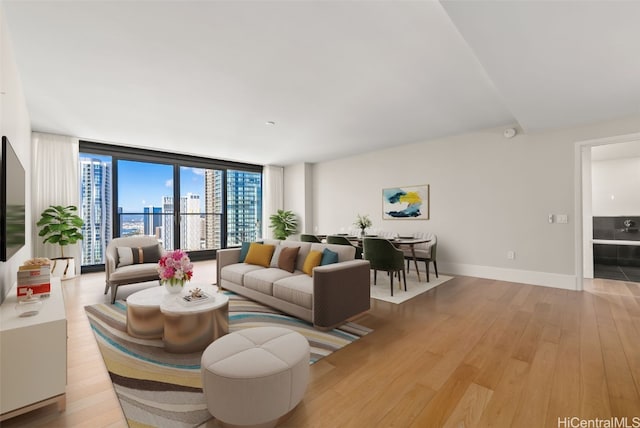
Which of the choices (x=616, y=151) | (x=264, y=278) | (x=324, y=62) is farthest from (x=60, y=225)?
(x=616, y=151)

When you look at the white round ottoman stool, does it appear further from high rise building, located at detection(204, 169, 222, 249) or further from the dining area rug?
high rise building, located at detection(204, 169, 222, 249)

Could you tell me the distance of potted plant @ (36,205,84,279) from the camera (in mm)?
4793

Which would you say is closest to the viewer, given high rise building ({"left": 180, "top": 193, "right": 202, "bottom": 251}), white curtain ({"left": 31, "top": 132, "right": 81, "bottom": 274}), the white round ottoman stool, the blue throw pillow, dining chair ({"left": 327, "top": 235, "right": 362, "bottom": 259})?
the white round ottoman stool

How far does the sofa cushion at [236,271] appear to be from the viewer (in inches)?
151

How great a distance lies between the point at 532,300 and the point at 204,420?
13.4ft

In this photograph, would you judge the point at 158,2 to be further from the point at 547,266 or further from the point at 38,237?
the point at 547,266

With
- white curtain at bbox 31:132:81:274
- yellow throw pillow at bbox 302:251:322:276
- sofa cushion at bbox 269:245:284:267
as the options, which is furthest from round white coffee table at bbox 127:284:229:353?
white curtain at bbox 31:132:81:274

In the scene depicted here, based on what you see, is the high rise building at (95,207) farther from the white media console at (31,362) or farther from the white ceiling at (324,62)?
the white media console at (31,362)

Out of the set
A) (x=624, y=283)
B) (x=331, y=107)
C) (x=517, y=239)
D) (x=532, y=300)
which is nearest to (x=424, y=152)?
(x=517, y=239)

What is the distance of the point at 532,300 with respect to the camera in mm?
3758

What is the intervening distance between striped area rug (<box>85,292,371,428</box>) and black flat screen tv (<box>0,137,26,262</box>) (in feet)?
3.55

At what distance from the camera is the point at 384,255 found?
4195 millimetres

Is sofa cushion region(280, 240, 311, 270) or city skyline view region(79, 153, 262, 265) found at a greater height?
city skyline view region(79, 153, 262, 265)

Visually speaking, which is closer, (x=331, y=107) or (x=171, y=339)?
(x=171, y=339)
